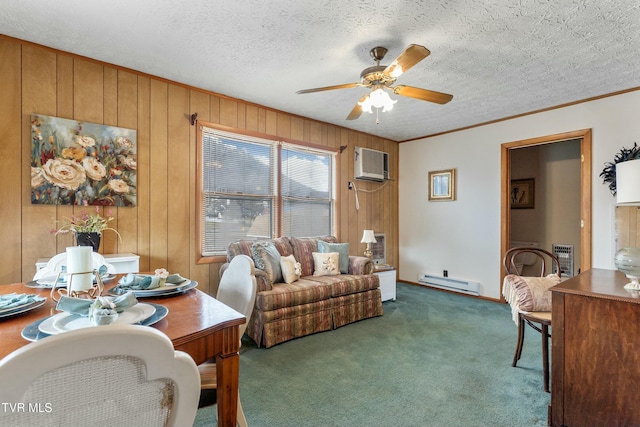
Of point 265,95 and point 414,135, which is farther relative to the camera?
point 414,135

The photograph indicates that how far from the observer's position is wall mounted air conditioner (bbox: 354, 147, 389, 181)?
493cm

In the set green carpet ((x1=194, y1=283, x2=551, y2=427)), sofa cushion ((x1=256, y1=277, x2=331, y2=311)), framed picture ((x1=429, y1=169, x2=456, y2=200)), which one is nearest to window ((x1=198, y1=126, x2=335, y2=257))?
sofa cushion ((x1=256, y1=277, x2=331, y2=311))

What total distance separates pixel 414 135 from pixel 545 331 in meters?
3.75

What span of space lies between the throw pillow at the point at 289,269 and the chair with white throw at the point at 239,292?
149cm

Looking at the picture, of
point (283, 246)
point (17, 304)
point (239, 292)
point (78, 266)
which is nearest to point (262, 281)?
point (283, 246)

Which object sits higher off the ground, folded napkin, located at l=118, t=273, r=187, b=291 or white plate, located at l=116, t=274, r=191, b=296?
folded napkin, located at l=118, t=273, r=187, b=291

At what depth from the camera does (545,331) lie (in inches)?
84.4

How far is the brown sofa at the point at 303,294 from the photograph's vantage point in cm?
290

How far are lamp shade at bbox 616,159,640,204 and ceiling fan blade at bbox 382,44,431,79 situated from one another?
1.70 metres

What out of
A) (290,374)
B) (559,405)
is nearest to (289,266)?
(290,374)

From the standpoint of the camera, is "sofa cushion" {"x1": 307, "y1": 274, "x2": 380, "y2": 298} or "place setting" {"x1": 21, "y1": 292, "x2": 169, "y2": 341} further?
"sofa cushion" {"x1": 307, "y1": 274, "x2": 380, "y2": 298}

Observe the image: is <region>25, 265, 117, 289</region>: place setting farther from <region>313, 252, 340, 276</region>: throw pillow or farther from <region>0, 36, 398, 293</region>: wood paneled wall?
<region>313, 252, 340, 276</region>: throw pillow

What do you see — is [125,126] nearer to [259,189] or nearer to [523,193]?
[259,189]

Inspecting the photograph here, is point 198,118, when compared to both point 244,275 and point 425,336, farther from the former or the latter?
point 425,336
